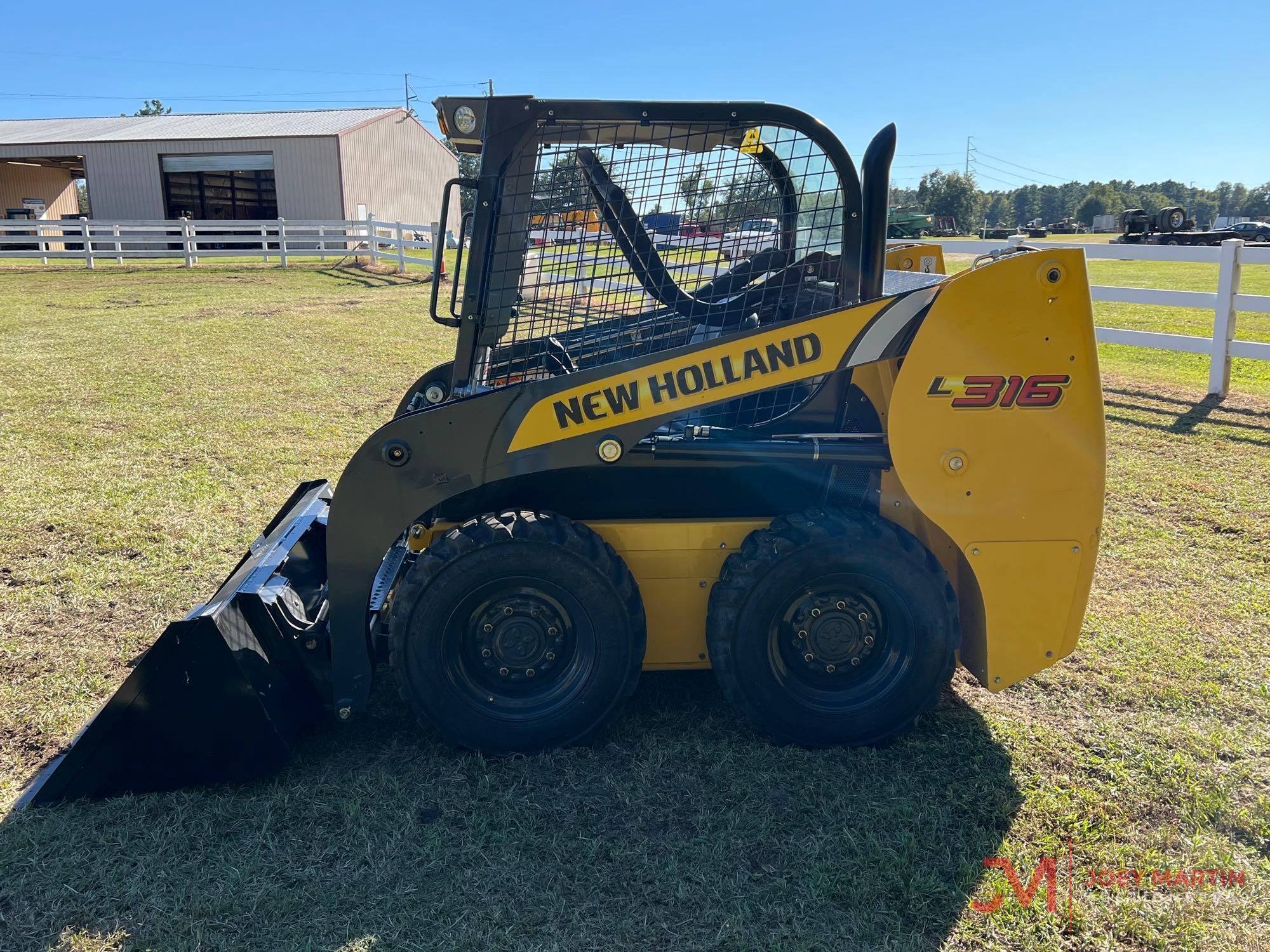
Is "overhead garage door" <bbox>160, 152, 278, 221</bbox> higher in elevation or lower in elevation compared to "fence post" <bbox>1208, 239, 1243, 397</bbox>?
higher

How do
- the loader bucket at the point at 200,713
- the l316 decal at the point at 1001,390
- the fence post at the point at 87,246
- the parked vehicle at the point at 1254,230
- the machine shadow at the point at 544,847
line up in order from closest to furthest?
the machine shadow at the point at 544,847, the loader bucket at the point at 200,713, the l316 decal at the point at 1001,390, the fence post at the point at 87,246, the parked vehicle at the point at 1254,230

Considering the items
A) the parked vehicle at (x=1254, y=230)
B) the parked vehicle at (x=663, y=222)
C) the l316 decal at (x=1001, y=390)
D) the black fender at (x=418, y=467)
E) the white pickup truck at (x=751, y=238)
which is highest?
the parked vehicle at (x=1254, y=230)

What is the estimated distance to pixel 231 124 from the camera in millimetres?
34812

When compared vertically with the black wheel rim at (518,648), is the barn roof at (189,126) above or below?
above

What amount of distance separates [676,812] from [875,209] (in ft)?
7.09

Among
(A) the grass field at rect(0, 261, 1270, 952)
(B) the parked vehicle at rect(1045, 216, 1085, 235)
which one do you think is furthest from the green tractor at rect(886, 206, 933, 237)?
(A) the grass field at rect(0, 261, 1270, 952)

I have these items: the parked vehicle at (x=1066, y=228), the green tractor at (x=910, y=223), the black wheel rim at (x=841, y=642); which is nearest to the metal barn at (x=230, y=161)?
the green tractor at (x=910, y=223)

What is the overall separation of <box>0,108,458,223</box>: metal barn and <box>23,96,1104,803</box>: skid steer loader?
3150 cm

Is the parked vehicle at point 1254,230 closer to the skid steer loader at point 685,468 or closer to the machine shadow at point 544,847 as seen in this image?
the skid steer loader at point 685,468

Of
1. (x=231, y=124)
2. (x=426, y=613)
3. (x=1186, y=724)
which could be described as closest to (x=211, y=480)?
(x=426, y=613)

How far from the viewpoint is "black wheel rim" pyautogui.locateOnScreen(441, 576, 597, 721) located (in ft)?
11.3

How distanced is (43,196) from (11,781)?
47925mm

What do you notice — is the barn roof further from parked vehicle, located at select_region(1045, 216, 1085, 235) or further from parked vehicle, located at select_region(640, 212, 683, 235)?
parked vehicle, located at select_region(1045, 216, 1085, 235)

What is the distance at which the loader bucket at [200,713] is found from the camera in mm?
3191
